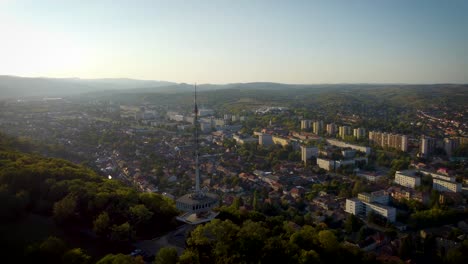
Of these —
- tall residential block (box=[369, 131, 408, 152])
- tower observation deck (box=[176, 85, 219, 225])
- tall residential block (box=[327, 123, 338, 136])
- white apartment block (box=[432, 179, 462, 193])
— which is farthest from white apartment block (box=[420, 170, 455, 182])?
tall residential block (box=[327, 123, 338, 136])

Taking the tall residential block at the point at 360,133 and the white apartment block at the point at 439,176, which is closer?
the white apartment block at the point at 439,176

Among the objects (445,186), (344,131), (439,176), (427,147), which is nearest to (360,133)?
(344,131)

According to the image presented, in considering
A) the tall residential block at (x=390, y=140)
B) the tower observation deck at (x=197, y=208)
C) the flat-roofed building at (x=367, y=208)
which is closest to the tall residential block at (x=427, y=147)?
the tall residential block at (x=390, y=140)

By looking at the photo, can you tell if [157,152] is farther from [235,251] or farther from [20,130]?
[235,251]

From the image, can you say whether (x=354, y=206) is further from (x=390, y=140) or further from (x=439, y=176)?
(x=390, y=140)

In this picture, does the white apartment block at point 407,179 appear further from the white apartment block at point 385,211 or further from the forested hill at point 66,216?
the forested hill at point 66,216

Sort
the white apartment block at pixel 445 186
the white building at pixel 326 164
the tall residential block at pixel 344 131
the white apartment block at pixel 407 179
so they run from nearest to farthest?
the white apartment block at pixel 445 186
the white apartment block at pixel 407 179
the white building at pixel 326 164
the tall residential block at pixel 344 131

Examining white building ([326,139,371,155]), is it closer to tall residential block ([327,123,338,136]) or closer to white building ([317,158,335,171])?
tall residential block ([327,123,338,136])
